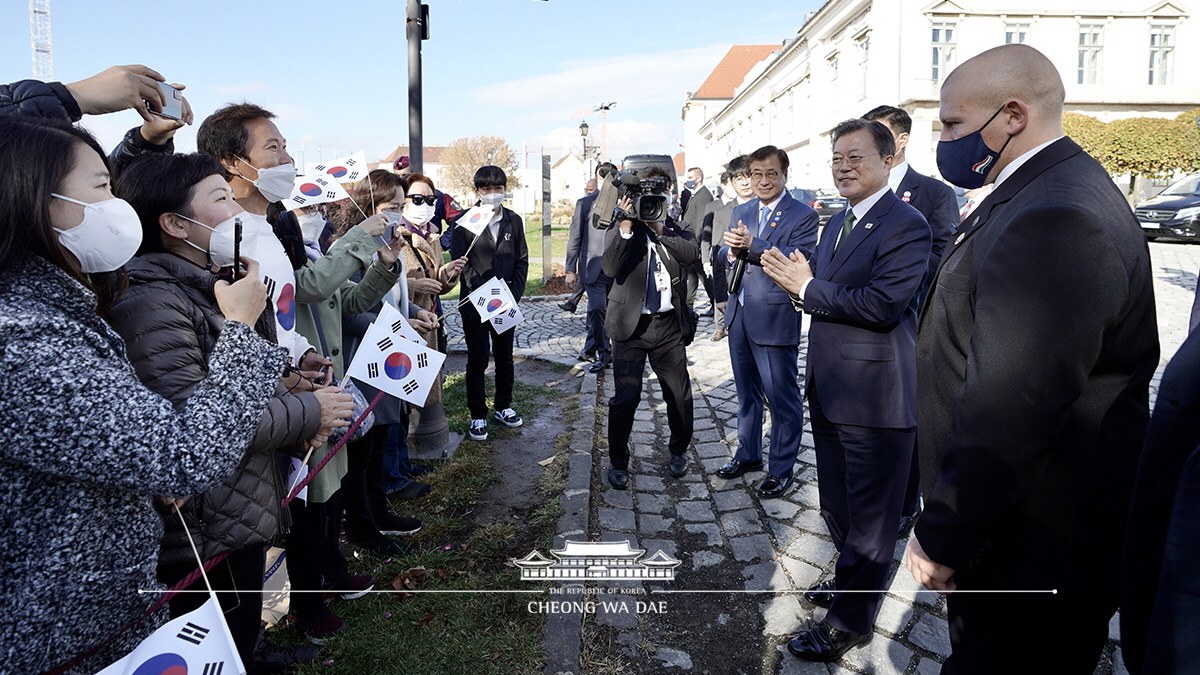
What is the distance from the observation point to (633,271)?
464cm

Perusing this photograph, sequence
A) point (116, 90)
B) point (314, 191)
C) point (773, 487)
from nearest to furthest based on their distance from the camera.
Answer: point (116, 90) → point (314, 191) → point (773, 487)

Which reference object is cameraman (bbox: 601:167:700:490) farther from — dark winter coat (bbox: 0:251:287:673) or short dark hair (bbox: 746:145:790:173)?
dark winter coat (bbox: 0:251:287:673)

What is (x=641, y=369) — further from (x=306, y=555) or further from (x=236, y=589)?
(x=236, y=589)

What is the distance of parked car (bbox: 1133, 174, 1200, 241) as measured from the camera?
16453mm

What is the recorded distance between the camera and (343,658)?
300 centimetres

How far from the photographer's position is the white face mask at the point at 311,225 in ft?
12.6

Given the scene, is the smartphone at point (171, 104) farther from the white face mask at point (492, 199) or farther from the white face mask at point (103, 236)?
the white face mask at point (492, 199)

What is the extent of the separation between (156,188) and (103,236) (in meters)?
0.65

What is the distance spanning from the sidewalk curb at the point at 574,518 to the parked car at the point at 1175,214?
1633 centimetres

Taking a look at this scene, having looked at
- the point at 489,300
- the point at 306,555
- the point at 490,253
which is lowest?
the point at 306,555

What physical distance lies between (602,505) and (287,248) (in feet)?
8.14

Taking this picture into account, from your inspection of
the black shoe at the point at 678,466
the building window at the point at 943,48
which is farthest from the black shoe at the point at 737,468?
the building window at the point at 943,48

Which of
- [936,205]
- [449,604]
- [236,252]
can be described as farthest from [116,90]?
[936,205]

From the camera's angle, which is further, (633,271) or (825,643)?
(633,271)
